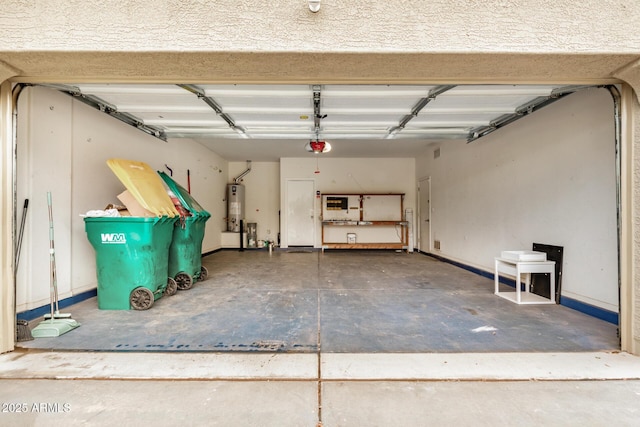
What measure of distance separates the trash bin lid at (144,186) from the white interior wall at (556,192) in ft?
14.8

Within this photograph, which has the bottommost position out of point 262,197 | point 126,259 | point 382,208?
point 126,259

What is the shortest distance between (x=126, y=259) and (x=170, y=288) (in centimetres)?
77

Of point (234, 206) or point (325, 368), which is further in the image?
point (234, 206)

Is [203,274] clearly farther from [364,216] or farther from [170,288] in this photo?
[364,216]

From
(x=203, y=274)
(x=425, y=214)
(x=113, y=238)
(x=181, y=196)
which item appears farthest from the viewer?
(x=425, y=214)

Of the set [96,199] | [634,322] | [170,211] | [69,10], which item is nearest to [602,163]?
[634,322]

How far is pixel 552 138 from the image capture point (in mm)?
3057

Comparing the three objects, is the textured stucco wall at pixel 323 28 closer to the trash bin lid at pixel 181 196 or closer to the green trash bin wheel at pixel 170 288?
the trash bin lid at pixel 181 196

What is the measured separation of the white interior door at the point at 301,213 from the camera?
7660mm

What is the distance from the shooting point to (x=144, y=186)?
303cm

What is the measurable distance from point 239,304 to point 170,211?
1408mm

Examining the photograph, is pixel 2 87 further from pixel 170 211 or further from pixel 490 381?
pixel 490 381

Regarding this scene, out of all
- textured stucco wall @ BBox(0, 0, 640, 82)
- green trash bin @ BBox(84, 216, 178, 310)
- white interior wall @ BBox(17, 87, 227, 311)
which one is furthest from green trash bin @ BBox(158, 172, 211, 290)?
textured stucco wall @ BBox(0, 0, 640, 82)

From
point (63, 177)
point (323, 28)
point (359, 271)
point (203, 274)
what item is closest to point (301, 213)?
point (359, 271)
